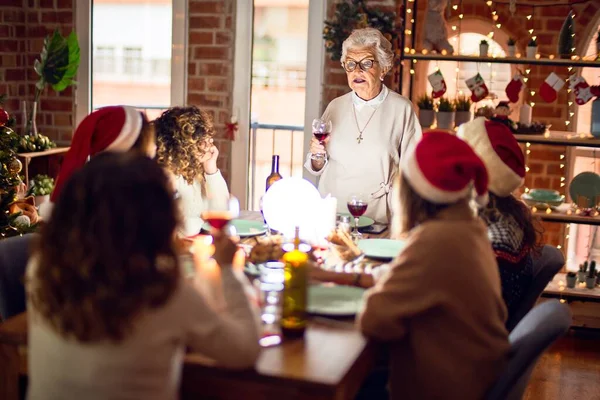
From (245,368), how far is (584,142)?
10.3 ft

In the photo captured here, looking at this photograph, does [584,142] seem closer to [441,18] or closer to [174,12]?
[441,18]

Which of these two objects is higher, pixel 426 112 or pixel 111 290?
pixel 426 112

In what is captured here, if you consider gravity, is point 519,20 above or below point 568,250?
above

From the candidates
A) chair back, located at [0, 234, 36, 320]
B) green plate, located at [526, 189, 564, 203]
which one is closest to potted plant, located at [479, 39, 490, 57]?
green plate, located at [526, 189, 564, 203]

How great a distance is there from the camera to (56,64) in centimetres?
459

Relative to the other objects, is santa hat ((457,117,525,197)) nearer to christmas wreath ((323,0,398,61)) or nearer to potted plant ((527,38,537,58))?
christmas wreath ((323,0,398,61))

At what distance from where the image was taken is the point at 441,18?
436 centimetres

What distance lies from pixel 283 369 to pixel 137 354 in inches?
14.2

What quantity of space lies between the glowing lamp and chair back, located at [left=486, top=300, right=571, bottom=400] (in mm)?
860

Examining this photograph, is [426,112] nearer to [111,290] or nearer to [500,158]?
[500,158]

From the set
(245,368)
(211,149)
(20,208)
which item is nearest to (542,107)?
(211,149)

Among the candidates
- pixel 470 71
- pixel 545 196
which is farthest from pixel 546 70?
pixel 545 196

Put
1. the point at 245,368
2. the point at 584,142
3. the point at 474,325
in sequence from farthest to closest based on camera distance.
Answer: the point at 584,142 < the point at 474,325 < the point at 245,368

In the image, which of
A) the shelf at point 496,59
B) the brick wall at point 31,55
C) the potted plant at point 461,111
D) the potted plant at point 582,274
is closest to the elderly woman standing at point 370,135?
the shelf at point 496,59
